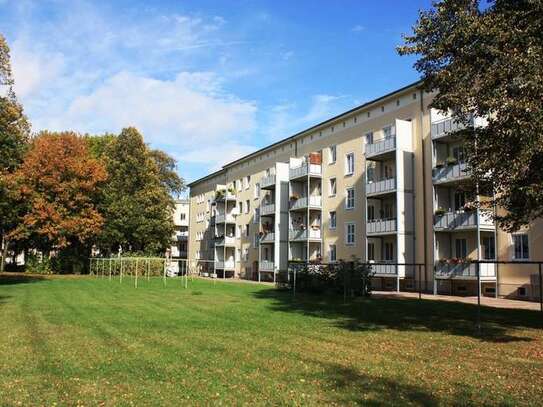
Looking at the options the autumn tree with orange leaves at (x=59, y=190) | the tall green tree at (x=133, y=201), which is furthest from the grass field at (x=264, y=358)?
the tall green tree at (x=133, y=201)

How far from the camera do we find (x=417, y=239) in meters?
36.3

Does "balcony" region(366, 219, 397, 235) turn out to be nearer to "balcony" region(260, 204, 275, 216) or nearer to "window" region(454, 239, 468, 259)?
"window" region(454, 239, 468, 259)

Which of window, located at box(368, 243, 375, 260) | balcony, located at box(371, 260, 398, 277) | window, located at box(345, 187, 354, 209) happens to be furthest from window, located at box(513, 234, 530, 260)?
window, located at box(345, 187, 354, 209)

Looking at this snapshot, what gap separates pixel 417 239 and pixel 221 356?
92.2 feet

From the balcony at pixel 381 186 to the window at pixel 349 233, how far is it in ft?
15.6

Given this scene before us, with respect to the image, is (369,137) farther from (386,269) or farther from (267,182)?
(267,182)

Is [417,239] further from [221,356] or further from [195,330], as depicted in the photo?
[221,356]

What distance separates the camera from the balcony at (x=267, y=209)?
53569mm

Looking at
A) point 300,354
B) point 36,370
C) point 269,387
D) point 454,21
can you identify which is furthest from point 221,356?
point 454,21

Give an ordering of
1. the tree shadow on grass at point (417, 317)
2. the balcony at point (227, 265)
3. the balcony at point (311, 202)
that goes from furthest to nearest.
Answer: the balcony at point (227, 265), the balcony at point (311, 202), the tree shadow on grass at point (417, 317)

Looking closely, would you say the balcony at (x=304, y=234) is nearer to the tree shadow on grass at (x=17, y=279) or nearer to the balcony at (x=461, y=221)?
the balcony at (x=461, y=221)

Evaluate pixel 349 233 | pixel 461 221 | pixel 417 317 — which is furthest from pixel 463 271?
pixel 417 317

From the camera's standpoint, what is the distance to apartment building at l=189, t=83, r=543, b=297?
104ft

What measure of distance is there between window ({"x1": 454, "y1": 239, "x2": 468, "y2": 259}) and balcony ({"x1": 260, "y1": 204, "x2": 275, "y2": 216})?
73.7 feet
